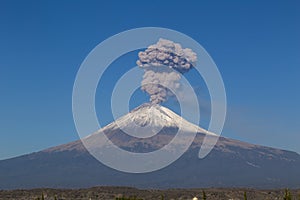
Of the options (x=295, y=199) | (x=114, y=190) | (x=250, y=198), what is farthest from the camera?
(x=114, y=190)

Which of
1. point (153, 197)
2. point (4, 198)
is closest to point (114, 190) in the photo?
point (153, 197)

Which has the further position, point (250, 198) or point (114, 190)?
point (114, 190)

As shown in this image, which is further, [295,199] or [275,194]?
[275,194]

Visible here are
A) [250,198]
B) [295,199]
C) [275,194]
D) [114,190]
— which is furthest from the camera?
[114,190]

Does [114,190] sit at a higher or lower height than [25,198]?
higher

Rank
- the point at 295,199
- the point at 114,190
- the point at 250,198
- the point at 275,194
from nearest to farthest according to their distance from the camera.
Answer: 1. the point at 295,199
2. the point at 250,198
3. the point at 275,194
4. the point at 114,190

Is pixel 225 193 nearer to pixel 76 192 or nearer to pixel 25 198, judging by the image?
pixel 76 192

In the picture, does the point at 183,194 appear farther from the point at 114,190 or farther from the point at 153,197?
the point at 114,190

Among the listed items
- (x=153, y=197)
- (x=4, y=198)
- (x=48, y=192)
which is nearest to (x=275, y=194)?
(x=153, y=197)

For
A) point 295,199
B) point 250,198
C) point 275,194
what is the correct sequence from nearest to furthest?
1. point 295,199
2. point 250,198
3. point 275,194
